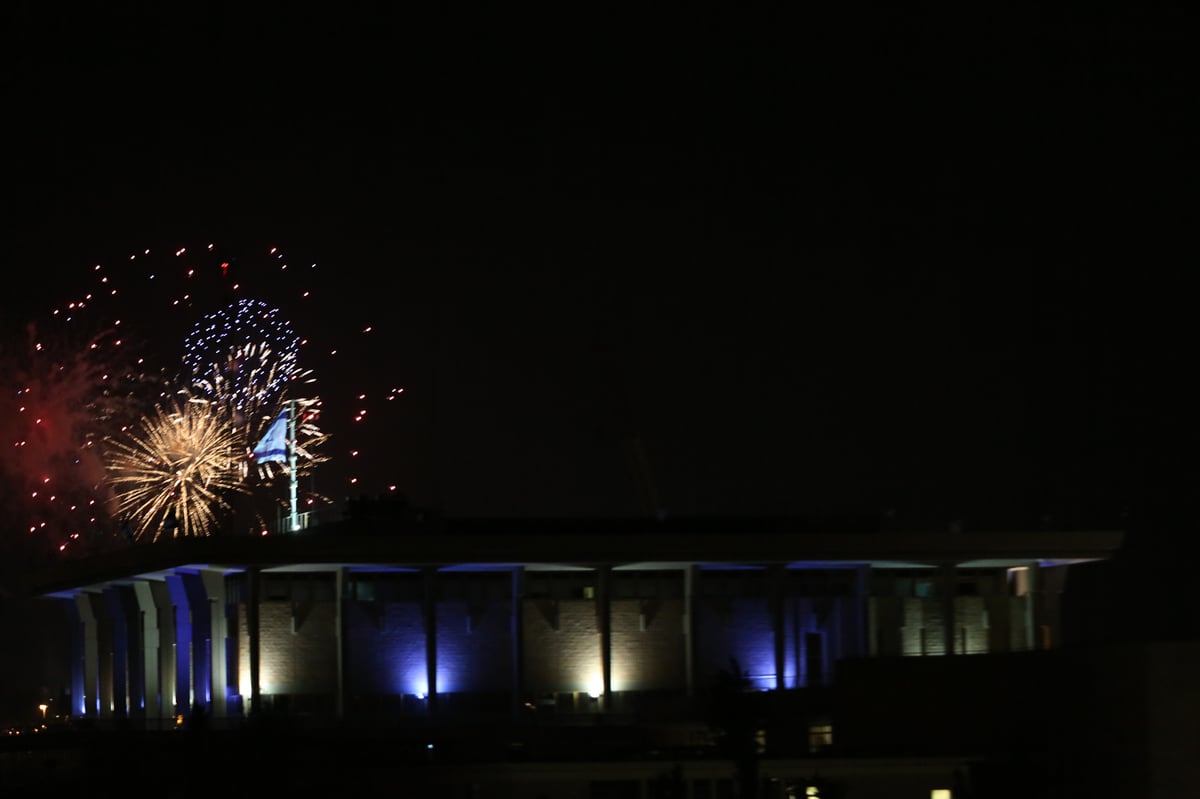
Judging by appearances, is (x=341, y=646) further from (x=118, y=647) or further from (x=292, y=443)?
(x=118, y=647)

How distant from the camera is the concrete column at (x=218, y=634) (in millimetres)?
69375

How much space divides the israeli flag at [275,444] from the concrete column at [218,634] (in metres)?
5.06

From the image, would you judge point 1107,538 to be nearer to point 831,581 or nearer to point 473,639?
point 831,581

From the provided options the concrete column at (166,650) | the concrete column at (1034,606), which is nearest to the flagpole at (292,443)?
the concrete column at (166,650)

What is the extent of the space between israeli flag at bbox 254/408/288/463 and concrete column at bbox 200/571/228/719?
16.6 feet

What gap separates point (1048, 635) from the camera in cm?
7369

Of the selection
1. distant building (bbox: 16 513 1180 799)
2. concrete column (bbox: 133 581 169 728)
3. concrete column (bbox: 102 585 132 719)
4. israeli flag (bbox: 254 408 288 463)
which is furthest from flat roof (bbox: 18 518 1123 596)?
concrete column (bbox: 102 585 132 719)

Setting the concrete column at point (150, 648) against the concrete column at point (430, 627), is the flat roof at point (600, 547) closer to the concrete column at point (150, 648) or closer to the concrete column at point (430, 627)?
the concrete column at point (430, 627)

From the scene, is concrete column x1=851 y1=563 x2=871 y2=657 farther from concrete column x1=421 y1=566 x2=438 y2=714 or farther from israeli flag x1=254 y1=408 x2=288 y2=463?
israeli flag x1=254 y1=408 x2=288 y2=463

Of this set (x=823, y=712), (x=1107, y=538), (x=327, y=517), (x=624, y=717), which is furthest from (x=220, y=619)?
(x=1107, y=538)

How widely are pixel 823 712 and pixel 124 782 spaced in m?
22.3

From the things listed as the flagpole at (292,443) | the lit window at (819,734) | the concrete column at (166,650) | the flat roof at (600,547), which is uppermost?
the flagpole at (292,443)

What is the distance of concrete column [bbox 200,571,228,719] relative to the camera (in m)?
69.4

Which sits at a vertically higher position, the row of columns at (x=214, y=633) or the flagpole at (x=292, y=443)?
the flagpole at (x=292, y=443)
